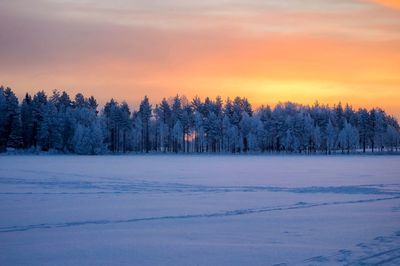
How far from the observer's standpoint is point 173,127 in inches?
4961

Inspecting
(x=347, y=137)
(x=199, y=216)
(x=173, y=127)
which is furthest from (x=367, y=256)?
(x=347, y=137)

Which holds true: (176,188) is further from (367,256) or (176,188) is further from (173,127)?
(173,127)

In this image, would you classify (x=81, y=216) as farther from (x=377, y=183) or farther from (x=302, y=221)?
(x=377, y=183)

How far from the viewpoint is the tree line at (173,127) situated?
328 ft

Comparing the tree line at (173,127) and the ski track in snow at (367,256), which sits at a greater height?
the tree line at (173,127)

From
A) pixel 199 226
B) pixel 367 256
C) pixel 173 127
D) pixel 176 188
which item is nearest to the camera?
pixel 367 256

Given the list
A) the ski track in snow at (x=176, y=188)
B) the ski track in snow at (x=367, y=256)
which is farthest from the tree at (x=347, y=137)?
the ski track in snow at (x=367, y=256)

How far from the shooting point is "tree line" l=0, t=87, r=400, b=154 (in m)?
100

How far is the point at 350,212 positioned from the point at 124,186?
1300 cm

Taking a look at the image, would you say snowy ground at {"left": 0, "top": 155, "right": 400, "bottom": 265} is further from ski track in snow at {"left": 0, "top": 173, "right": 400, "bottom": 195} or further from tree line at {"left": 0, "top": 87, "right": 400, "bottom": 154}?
tree line at {"left": 0, "top": 87, "right": 400, "bottom": 154}

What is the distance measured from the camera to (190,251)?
9680 mm

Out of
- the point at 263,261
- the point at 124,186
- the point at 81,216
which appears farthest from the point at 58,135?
the point at 263,261

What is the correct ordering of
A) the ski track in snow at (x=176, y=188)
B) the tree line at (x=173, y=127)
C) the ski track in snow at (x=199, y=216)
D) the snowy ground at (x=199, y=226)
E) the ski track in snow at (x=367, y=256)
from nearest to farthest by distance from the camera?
the ski track in snow at (x=367, y=256), the snowy ground at (x=199, y=226), the ski track in snow at (x=199, y=216), the ski track in snow at (x=176, y=188), the tree line at (x=173, y=127)

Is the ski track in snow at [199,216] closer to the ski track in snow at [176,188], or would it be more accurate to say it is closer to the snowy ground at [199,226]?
the snowy ground at [199,226]
